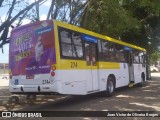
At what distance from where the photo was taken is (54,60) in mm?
11266

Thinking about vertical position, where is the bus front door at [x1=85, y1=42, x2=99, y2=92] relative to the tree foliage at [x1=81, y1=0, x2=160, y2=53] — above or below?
below

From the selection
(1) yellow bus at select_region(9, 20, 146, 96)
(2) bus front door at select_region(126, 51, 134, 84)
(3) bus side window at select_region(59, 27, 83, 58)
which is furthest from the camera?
(2) bus front door at select_region(126, 51, 134, 84)

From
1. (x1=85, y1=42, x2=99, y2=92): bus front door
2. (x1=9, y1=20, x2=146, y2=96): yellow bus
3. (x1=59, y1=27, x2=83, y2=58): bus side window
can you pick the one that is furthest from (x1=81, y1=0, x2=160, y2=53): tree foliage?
(x1=59, y1=27, x2=83, y2=58): bus side window

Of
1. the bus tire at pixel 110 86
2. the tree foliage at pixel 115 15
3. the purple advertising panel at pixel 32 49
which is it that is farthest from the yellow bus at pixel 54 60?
the tree foliage at pixel 115 15

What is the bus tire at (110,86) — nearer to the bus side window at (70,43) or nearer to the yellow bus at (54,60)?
the yellow bus at (54,60)

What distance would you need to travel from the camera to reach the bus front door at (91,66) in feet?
43.9

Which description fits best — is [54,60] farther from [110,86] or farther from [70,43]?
[110,86]

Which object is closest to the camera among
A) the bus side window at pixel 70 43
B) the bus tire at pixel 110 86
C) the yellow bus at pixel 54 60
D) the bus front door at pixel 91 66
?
the yellow bus at pixel 54 60

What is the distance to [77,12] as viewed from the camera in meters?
21.9

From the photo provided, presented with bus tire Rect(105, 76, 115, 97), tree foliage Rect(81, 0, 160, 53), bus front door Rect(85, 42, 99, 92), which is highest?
tree foliage Rect(81, 0, 160, 53)

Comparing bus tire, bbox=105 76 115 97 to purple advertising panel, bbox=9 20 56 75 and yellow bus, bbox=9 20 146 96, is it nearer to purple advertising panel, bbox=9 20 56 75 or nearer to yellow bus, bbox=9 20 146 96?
yellow bus, bbox=9 20 146 96

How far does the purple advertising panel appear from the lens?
11.5 m

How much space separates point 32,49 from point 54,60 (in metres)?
1.24

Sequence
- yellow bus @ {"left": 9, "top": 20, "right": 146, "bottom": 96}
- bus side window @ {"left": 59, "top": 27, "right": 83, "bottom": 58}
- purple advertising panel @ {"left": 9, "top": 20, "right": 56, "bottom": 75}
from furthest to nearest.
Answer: bus side window @ {"left": 59, "top": 27, "right": 83, "bottom": 58}, purple advertising panel @ {"left": 9, "top": 20, "right": 56, "bottom": 75}, yellow bus @ {"left": 9, "top": 20, "right": 146, "bottom": 96}
